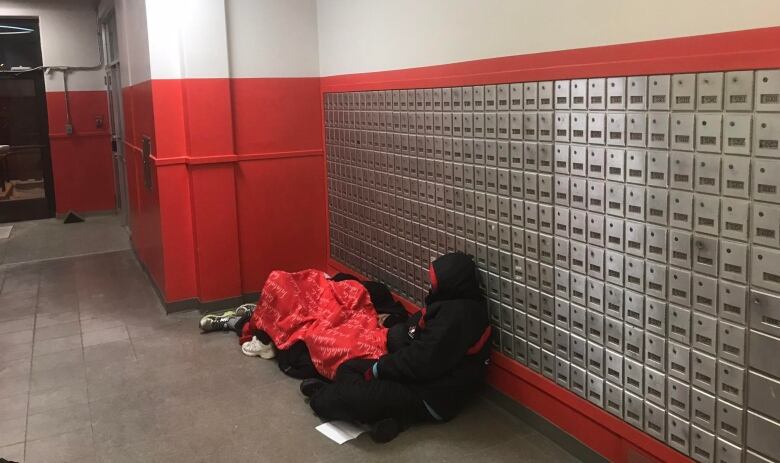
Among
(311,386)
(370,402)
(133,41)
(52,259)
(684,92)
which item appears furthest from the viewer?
(52,259)

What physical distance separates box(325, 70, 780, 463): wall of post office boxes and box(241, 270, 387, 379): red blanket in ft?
1.90

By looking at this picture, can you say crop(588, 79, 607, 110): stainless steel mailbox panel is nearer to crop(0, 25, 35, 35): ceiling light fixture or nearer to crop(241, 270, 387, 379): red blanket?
crop(241, 270, 387, 379): red blanket

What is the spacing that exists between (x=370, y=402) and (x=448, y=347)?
1.25 ft

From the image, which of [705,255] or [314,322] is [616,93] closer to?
[705,255]

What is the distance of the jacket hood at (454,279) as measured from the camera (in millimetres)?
2801

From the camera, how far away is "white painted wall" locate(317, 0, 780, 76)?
5.98 ft

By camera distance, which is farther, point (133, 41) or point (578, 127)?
point (133, 41)

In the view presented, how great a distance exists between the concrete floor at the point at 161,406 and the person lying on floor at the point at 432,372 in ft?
0.30

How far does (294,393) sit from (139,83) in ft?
8.59

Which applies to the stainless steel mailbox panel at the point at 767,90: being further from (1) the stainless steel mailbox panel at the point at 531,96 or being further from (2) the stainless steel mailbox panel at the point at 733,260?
(1) the stainless steel mailbox panel at the point at 531,96

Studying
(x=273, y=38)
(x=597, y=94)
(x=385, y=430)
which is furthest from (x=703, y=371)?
(x=273, y=38)

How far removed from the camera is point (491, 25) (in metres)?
2.71

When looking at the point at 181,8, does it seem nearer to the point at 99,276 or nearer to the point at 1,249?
the point at 99,276

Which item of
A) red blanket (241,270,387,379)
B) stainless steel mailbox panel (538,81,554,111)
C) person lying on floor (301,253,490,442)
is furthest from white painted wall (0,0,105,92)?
stainless steel mailbox panel (538,81,554,111)
